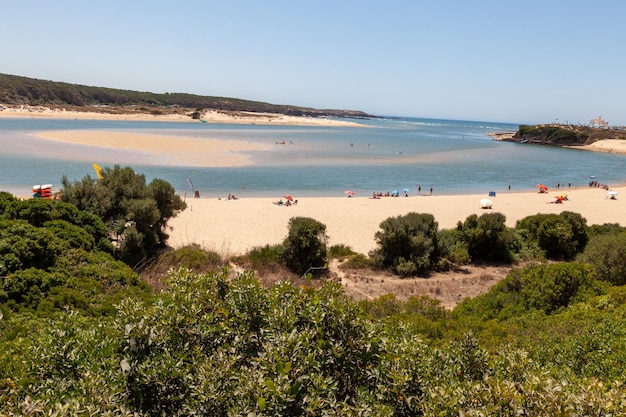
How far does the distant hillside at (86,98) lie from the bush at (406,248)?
109 m

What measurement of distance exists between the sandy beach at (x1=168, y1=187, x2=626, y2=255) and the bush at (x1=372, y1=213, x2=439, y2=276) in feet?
7.04

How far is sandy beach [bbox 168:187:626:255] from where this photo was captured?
58.7ft

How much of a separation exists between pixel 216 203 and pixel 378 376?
22879mm

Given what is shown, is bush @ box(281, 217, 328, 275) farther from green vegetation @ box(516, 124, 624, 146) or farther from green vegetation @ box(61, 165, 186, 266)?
green vegetation @ box(516, 124, 624, 146)

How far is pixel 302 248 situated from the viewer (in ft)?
46.3

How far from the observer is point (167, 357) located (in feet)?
10.4

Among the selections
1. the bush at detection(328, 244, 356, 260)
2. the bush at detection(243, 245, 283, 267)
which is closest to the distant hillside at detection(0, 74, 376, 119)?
the bush at detection(243, 245, 283, 267)

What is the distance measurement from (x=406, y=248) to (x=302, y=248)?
3.59 metres

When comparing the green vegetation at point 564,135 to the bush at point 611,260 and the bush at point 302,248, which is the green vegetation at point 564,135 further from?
the bush at point 302,248

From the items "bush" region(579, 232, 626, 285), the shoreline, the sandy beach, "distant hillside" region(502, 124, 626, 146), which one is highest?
"distant hillside" region(502, 124, 626, 146)

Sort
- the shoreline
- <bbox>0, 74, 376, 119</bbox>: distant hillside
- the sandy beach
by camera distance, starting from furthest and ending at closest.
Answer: <bbox>0, 74, 376, 119</bbox>: distant hillside, the shoreline, the sandy beach

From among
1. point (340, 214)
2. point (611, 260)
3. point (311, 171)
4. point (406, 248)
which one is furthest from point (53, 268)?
point (311, 171)

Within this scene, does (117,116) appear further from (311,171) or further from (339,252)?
(339,252)

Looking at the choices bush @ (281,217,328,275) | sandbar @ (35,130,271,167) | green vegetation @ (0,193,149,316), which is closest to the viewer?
green vegetation @ (0,193,149,316)
